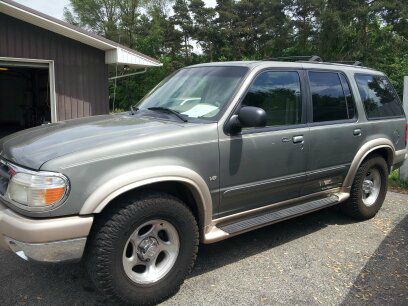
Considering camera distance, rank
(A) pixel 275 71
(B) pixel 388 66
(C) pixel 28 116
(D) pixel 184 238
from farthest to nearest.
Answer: (B) pixel 388 66
(C) pixel 28 116
(A) pixel 275 71
(D) pixel 184 238

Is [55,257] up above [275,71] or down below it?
below

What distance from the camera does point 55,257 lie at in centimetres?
293

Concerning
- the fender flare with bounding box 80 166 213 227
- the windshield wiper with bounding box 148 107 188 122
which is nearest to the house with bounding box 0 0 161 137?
the windshield wiper with bounding box 148 107 188 122

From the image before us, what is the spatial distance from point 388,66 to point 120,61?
20.0 metres

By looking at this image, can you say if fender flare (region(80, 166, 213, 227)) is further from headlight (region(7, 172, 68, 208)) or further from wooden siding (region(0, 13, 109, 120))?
wooden siding (region(0, 13, 109, 120))

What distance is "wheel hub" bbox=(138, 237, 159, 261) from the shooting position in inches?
132

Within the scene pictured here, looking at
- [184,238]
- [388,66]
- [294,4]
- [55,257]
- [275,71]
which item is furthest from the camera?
[294,4]

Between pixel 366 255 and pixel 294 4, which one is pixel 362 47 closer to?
pixel 294 4

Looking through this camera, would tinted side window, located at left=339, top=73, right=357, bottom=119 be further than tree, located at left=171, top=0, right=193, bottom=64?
No

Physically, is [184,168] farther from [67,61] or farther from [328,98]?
[67,61]

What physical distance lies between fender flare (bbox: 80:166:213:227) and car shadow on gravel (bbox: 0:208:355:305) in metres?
0.62

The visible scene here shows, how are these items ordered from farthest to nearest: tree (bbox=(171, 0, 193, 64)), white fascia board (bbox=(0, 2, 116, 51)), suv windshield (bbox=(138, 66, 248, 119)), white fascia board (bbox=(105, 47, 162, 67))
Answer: tree (bbox=(171, 0, 193, 64)) < white fascia board (bbox=(105, 47, 162, 67)) < white fascia board (bbox=(0, 2, 116, 51)) < suv windshield (bbox=(138, 66, 248, 119))

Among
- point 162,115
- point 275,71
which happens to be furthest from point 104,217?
point 275,71

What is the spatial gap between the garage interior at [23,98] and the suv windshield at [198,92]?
12328 millimetres
